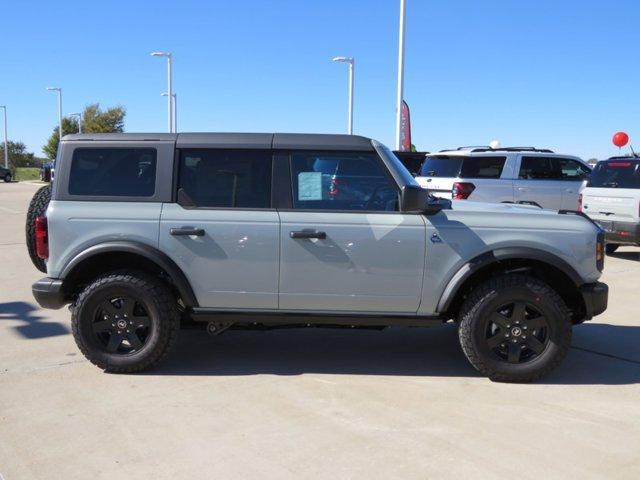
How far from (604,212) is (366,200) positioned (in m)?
7.25

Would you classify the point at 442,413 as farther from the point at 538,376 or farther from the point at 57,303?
the point at 57,303

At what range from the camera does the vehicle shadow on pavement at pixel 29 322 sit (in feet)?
19.4

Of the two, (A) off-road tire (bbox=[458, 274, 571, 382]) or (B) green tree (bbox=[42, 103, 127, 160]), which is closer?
(A) off-road tire (bbox=[458, 274, 571, 382])

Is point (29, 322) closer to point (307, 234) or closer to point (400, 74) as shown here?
point (307, 234)

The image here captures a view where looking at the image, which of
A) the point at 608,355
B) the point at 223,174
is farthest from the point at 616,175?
the point at 223,174

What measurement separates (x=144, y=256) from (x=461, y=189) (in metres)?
7.75

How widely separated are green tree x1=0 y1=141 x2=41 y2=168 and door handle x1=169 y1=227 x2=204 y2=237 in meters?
71.6

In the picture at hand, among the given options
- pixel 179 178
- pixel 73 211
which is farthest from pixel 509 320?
pixel 73 211

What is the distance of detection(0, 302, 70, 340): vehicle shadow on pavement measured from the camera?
591 centimetres

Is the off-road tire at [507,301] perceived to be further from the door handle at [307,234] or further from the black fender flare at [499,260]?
the door handle at [307,234]

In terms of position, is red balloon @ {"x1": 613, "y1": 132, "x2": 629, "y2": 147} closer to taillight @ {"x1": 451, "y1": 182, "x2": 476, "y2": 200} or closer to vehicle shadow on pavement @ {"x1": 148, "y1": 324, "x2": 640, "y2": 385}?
taillight @ {"x1": 451, "y1": 182, "x2": 476, "y2": 200}

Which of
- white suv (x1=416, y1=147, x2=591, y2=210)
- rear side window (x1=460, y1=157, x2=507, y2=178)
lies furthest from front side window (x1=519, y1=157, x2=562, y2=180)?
rear side window (x1=460, y1=157, x2=507, y2=178)

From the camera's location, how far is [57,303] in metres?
4.84

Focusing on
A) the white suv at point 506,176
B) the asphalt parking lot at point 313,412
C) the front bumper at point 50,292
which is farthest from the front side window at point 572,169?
the front bumper at point 50,292
